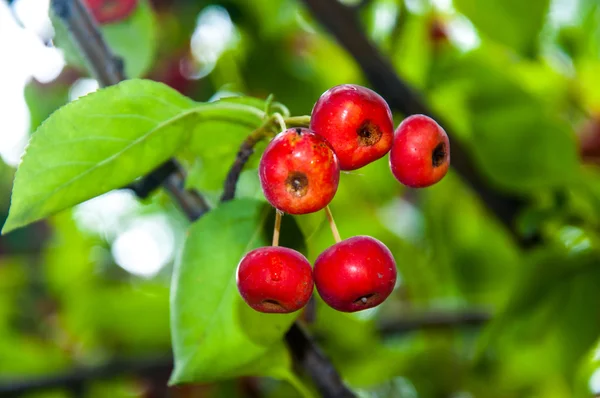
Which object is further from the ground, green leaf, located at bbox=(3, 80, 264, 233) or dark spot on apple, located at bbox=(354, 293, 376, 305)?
green leaf, located at bbox=(3, 80, 264, 233)

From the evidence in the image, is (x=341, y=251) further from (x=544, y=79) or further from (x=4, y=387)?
(x=544, y=79)

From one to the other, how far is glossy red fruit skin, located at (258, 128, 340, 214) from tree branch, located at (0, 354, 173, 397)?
99 cm

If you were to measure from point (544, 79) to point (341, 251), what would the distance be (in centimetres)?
137

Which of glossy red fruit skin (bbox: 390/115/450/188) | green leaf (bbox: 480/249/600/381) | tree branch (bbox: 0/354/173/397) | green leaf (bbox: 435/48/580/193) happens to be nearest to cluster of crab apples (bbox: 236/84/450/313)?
glossy red fruit skin (bbox: 390/115/450/188)

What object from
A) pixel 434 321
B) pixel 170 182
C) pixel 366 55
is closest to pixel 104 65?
pixel 170 182

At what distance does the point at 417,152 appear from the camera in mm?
618

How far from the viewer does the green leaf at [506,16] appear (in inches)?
52.1

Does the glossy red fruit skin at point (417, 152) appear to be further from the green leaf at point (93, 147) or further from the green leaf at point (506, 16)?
the green leaf at point (506, 16)

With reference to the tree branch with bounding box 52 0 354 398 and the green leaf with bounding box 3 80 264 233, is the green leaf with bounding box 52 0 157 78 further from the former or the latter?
the green leaf with bounding box 3 80 264 233

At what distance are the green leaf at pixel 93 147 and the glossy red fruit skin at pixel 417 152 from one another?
0.21 meters

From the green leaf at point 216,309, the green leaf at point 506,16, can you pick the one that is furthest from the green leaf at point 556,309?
the green leaf at point 216,309

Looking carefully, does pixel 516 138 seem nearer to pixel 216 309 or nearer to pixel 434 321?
pixel 434 321

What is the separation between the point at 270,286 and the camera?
22.9 inches

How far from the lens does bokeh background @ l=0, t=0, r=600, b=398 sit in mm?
1257
